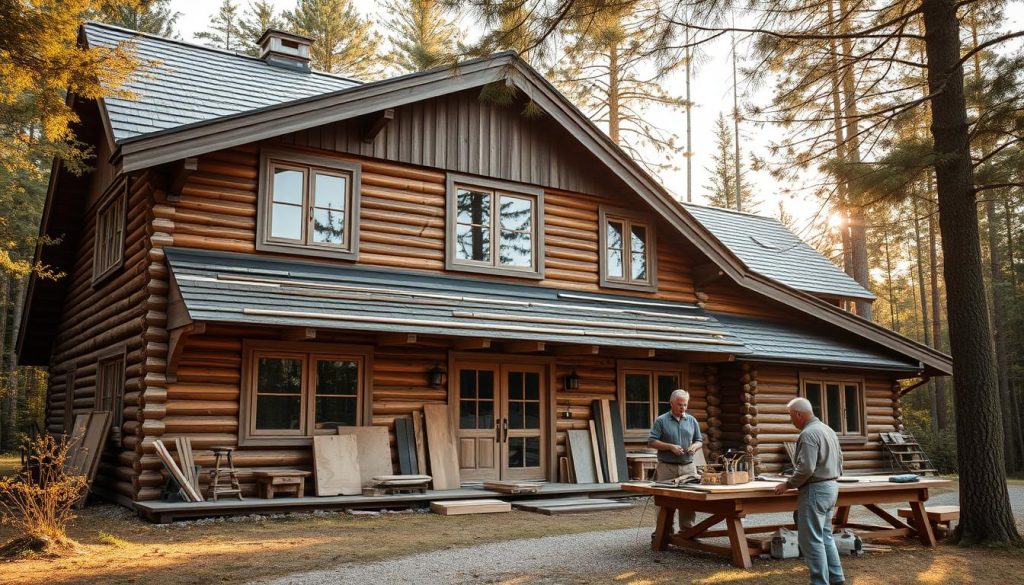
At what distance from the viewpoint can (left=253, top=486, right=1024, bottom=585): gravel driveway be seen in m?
7.44

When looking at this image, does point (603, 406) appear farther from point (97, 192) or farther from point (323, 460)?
point (97, 192)

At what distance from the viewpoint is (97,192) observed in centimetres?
1573

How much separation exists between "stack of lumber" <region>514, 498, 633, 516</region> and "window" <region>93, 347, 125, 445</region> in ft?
19.8

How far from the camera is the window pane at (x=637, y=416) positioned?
15.3m

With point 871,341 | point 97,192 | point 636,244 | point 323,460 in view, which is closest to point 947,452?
point 871,341

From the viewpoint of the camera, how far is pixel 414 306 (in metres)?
12.4

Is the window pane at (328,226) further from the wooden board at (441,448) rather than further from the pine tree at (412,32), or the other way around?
the pine tree at (412,32)

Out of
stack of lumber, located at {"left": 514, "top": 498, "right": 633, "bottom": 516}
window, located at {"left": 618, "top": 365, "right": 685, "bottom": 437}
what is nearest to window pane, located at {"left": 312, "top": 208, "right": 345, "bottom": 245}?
stack of lumber, located at {"left": 514, "top": 498, "right": 633, "bottom": 516}

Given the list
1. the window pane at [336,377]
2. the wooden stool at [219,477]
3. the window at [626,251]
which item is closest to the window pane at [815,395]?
the window at [626,251]

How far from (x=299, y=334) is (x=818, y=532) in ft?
23.2

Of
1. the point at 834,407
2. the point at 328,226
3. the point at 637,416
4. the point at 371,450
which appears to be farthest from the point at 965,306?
the point at 328,226

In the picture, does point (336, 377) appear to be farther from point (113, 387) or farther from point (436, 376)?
point (113, 387)

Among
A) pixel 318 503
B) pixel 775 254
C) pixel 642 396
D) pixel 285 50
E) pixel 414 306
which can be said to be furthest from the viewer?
pixel 775 254

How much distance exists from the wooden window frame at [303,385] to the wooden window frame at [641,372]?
15.6ft
